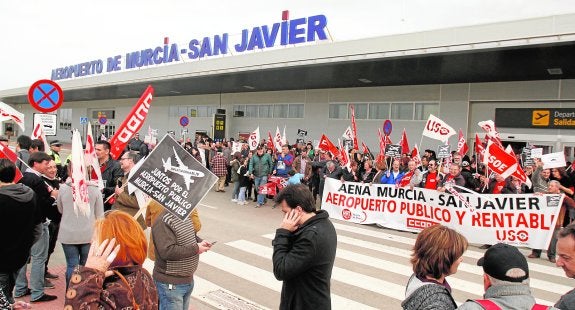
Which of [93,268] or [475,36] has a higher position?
[475,36]

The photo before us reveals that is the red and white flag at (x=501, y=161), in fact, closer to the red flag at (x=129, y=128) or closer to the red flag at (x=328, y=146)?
the red flag at (x=328, y=146)

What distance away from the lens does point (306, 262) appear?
2.88 meters

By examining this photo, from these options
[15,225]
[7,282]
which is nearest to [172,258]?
[15,225]

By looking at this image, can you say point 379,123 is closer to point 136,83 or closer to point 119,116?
point 136,83

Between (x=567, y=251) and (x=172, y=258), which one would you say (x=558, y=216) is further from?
(x=172, y=258)

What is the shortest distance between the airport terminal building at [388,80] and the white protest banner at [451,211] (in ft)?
21.3

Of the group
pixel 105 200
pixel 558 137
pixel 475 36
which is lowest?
pixel 105 200

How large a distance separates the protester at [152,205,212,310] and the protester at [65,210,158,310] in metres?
1.23

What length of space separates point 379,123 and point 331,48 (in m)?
6.27

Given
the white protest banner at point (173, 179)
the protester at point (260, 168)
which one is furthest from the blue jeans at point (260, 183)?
the white protest banner at point (173, 179)

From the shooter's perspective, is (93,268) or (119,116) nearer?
(93,268)

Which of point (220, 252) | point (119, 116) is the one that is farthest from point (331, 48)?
point (119, 116)

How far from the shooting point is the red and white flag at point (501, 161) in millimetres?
9227

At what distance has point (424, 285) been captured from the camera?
7.72 feet
